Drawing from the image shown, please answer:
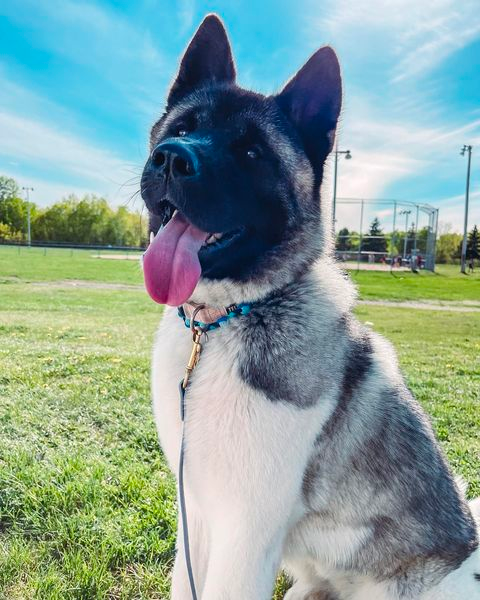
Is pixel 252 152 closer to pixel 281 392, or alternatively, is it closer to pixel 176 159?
pixel 176 159

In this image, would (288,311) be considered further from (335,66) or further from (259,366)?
(335,66)

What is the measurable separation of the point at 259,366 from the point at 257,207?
27.3 inches

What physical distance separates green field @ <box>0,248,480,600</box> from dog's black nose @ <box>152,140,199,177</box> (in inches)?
27.2

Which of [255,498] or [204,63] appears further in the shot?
[204,63]

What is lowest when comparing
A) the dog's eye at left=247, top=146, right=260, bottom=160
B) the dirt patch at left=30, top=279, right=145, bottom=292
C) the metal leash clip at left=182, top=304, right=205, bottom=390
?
the dirt patch at left=30, top=279, right=145, bottom=292

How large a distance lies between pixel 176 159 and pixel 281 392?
0.99 m

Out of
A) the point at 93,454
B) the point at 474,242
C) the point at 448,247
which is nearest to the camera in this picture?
the point at 93,454

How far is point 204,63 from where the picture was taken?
258 cm

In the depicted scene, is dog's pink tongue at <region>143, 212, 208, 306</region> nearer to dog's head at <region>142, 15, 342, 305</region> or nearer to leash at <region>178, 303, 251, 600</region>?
dog's head at <region>142, 15, 342, 305</region>

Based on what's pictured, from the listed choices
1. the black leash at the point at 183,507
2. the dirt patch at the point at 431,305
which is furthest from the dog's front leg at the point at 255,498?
the dirt patch at the point at 431,305

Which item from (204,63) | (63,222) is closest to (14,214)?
(63,222)

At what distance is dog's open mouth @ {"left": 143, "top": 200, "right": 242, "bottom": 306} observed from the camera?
2.08 meters

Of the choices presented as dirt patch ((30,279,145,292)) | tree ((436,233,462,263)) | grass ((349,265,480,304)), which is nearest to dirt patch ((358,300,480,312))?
grass ((349,265,480,304))

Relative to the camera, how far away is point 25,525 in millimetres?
2785
